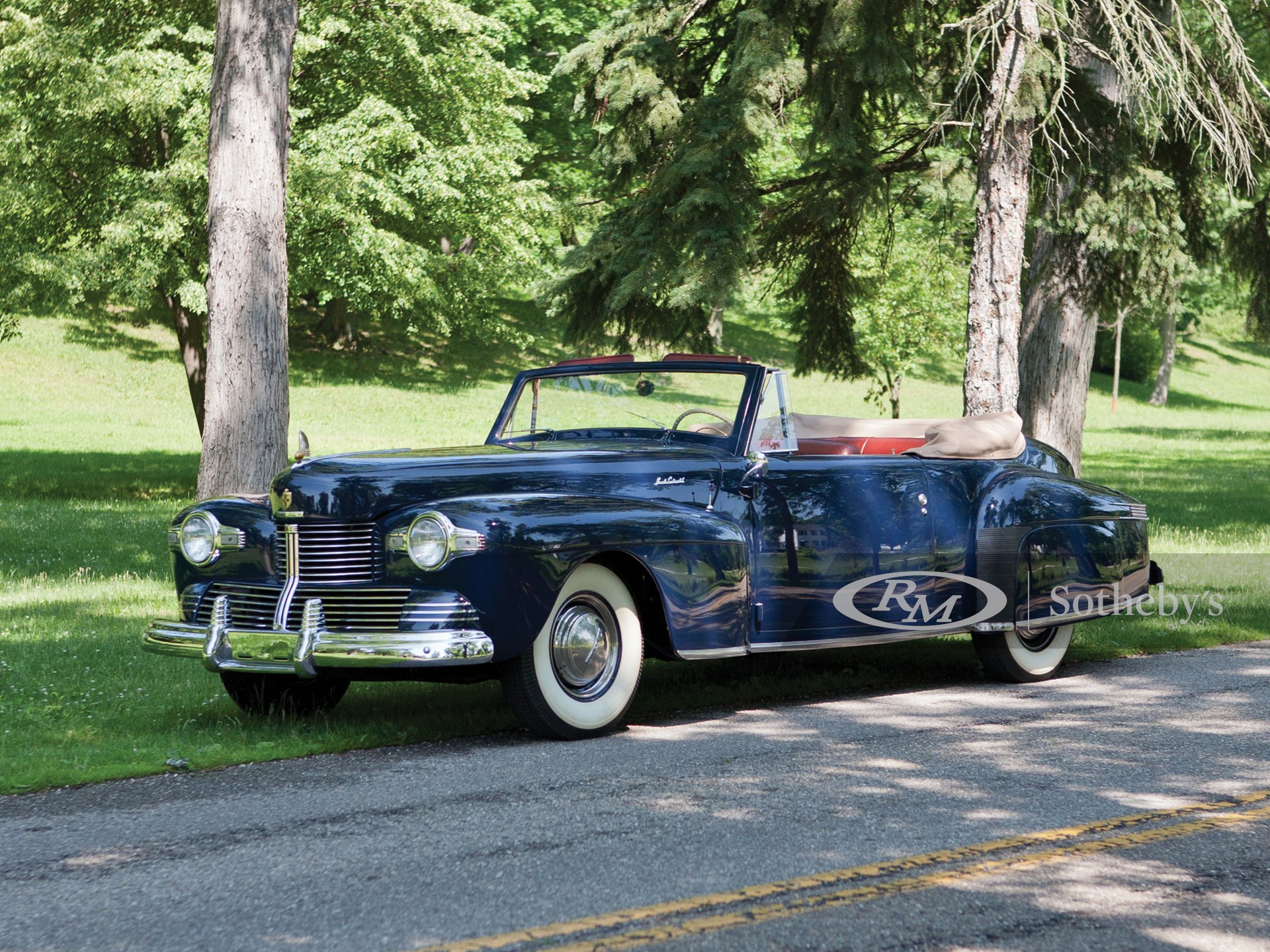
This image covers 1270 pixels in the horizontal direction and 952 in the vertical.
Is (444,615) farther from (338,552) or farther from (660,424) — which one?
(660,424)

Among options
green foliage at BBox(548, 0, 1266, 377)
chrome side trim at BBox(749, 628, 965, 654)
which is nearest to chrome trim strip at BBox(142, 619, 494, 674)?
chrome side trim at BBox(749, 628, 965, 654)

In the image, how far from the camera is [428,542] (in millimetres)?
5848

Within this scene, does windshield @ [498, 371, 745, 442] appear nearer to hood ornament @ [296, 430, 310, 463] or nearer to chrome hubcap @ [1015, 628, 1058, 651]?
hood ornament @ [296, 430, 310, 463]

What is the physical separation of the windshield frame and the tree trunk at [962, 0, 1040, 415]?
198 inches

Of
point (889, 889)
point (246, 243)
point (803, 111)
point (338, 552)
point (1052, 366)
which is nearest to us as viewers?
point (889, 889)

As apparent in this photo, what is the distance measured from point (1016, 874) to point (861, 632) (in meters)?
2.90

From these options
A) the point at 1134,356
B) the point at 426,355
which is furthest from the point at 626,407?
the point at 1134,356

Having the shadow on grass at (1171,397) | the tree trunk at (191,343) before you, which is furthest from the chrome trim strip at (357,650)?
the shadow on grass at (1171,397)

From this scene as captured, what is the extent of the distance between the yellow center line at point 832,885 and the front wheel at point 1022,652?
2.67 m

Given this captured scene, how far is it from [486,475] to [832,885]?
→ 2788 millimetres

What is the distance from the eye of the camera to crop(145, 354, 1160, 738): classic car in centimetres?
590

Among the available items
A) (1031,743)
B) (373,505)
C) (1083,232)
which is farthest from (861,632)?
(1083,232)

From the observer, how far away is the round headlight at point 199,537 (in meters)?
6.56

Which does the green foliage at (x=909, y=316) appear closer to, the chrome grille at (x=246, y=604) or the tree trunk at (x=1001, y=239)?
the tree trunk at (x=1001, y=239)
